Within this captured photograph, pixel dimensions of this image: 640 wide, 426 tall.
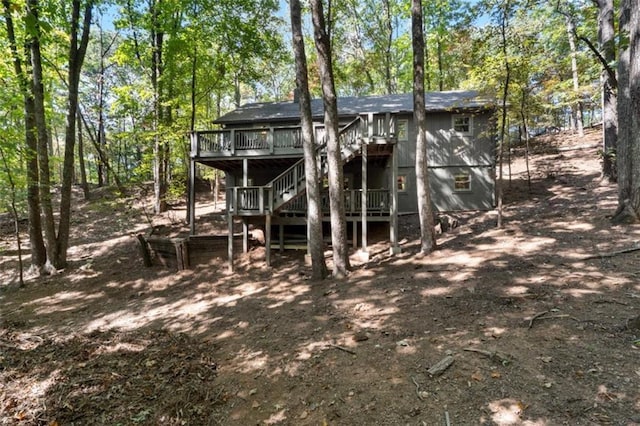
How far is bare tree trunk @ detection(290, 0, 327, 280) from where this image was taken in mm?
8312

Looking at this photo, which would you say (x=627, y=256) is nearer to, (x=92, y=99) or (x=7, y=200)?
(x=7, y=200)

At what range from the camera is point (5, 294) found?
9969mm

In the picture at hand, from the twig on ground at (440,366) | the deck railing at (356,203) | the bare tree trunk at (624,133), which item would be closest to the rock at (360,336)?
the twig on ground at (440,366)

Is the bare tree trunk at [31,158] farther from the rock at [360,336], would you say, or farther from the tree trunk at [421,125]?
the tree trunk at [421,125]

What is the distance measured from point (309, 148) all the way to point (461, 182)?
34.2 ft

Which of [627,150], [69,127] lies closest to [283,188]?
[69,127]

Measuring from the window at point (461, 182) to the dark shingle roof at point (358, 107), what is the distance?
10.5 ft

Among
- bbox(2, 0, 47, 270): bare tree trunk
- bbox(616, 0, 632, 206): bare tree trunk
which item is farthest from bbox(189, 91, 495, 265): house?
bbox(2, 0, 47, 270): bare tree trunk

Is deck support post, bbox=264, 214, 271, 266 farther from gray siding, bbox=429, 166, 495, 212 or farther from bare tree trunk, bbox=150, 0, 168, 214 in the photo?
gray siding, bbox=429, 166, 495, 212

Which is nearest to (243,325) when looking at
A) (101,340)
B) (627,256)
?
(101,340)

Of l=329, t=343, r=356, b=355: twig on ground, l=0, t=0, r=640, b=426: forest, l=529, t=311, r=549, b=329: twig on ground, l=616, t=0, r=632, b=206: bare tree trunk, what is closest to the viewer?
l=0, t=0, r=640, b=426: forest

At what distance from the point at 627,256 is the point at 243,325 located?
7.87 m

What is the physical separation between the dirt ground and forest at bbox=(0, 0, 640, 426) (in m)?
0.03

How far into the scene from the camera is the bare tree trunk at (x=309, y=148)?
8.31 meters
